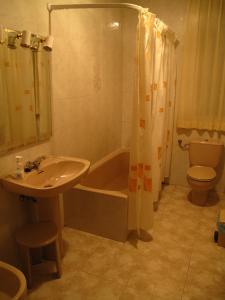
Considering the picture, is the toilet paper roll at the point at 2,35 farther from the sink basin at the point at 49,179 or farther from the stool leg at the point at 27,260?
the stool leg at the point at 27,260

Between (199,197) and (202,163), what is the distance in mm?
440

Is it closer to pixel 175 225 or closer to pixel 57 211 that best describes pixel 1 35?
pixel 57 211

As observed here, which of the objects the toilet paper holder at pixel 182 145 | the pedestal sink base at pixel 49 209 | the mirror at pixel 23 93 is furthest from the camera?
the toilet paper holder at pixel 182 145

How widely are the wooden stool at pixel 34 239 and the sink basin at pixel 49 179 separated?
0.33 m

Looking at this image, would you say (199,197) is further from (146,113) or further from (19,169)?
(19,169)

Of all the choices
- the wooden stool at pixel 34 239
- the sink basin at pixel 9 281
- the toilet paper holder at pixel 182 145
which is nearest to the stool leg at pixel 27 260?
the wooden stool at pixel 34 239

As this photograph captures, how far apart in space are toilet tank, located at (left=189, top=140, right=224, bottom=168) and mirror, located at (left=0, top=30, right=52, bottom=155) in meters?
1.92

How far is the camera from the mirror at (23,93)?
169 centimetres

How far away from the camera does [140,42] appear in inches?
79.0

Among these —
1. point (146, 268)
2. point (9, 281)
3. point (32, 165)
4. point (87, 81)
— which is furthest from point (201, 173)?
point (9, 281)

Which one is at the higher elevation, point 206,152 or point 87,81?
point 87,81

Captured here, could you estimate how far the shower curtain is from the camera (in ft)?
6.65

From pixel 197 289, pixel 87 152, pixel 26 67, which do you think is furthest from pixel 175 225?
pixel 26 67

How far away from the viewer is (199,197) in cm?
311
